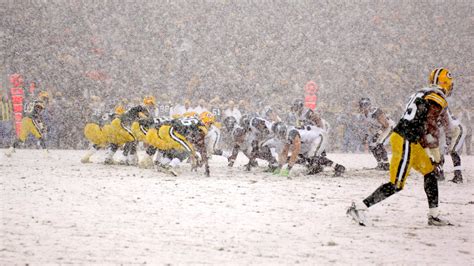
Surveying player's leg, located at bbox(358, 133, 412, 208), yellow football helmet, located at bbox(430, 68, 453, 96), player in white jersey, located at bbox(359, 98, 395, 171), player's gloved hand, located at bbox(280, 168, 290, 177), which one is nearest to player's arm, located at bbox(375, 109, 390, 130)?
player in white jersey, located at bbox(359, 98, 395, 171)

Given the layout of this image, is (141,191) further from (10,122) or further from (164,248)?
(10,122)

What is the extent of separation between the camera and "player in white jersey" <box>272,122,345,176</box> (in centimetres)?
1182

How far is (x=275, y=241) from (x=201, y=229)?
0.88 meters

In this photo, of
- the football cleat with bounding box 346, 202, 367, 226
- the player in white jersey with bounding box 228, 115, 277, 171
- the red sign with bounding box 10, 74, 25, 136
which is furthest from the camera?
the red sign with bounding box 10, 74, 25, 136

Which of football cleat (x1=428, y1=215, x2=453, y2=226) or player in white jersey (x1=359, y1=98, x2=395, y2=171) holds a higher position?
player in white jersey (x1=359, y1=98, x2=395, y2=171)

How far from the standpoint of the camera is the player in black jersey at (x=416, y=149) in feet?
22.0

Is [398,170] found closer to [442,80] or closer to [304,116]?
[442,80]

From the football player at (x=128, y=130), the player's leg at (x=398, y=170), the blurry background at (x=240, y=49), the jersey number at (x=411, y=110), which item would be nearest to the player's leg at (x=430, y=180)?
the player's leg at (x=398, y=170)

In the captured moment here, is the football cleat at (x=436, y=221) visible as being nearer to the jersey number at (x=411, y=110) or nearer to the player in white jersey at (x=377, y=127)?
the jersey number at (x=411, y=110)

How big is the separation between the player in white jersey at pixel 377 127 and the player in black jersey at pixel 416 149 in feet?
19.5

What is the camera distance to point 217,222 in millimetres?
6711

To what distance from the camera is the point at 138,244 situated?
215 inches

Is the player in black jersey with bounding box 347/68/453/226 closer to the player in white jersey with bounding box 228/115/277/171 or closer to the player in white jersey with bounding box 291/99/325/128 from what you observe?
the player in white jersey with bounding box 291/99/325/128

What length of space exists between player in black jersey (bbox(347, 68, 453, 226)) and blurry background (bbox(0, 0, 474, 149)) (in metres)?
16.2
